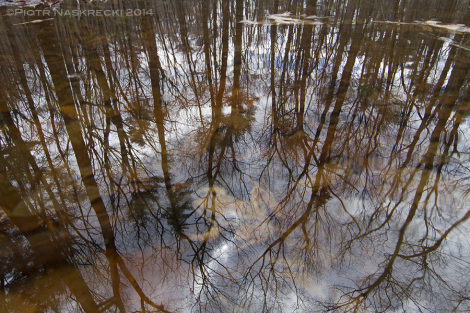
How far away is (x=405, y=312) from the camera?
62.2 inches

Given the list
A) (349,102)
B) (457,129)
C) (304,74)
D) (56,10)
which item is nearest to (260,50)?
(304,74)

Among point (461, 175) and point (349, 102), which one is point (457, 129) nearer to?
point (461, 175)

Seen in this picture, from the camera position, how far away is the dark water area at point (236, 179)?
5.64 feet

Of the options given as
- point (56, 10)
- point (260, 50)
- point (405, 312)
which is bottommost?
point (405, 312)

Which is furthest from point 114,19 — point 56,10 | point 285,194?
point 285,194

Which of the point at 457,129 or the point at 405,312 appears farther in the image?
the point at 457,129

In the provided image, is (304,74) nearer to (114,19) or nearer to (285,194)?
(285,194)

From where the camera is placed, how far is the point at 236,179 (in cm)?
252

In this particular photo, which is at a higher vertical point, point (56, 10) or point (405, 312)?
point (56, 10)

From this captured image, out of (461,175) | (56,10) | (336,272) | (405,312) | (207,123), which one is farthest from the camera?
(56,10)

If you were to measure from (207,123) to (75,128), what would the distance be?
145 centimetres

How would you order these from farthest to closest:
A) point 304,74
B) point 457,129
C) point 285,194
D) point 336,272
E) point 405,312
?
point 304,74 → point 457,129 → point 285,194 → point 336,272 → point 405,312

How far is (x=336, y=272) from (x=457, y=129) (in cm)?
245

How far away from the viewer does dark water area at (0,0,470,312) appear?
1.72 meters
